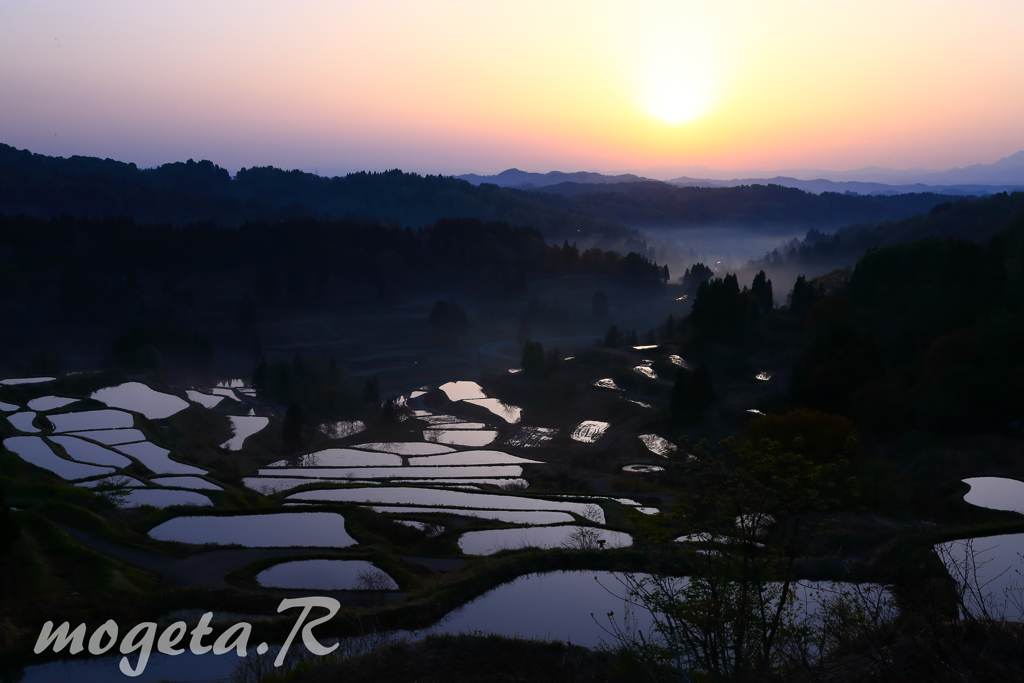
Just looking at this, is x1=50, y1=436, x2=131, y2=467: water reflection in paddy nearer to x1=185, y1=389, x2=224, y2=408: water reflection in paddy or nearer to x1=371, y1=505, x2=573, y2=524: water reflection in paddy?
x1=371, y1=505, x2=573, y2=524: water reflection in paddy

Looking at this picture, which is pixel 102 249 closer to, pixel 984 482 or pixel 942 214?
pixel 984 482

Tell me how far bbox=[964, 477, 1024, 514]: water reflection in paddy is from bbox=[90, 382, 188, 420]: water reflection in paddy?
158 feet

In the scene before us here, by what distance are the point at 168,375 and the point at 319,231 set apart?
74434mm

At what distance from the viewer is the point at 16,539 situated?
58.1ft

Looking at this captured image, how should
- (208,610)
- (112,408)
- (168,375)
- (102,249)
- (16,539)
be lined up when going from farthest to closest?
(102,249)
(168,375)
(112,408)
(16,539)
(208,610)

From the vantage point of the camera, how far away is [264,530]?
928 inches

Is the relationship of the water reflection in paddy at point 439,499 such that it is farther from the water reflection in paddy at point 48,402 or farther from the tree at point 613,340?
the tree at point 613,340

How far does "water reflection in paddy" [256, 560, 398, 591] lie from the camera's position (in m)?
18.0

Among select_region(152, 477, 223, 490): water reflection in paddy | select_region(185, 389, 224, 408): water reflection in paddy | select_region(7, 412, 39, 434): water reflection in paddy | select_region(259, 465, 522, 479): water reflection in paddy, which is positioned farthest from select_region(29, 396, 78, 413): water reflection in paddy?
select_region(152, 477, 223, 490): water reflection in paddy

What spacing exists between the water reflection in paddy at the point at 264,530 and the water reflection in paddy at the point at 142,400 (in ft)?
96.2

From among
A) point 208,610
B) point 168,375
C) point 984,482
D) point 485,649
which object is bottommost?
point 168,375

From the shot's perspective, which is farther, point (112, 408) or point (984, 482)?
point (112, 408)

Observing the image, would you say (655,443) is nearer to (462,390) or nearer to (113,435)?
(113,435)

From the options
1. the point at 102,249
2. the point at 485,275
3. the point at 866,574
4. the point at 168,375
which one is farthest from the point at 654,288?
the point at 866,574
